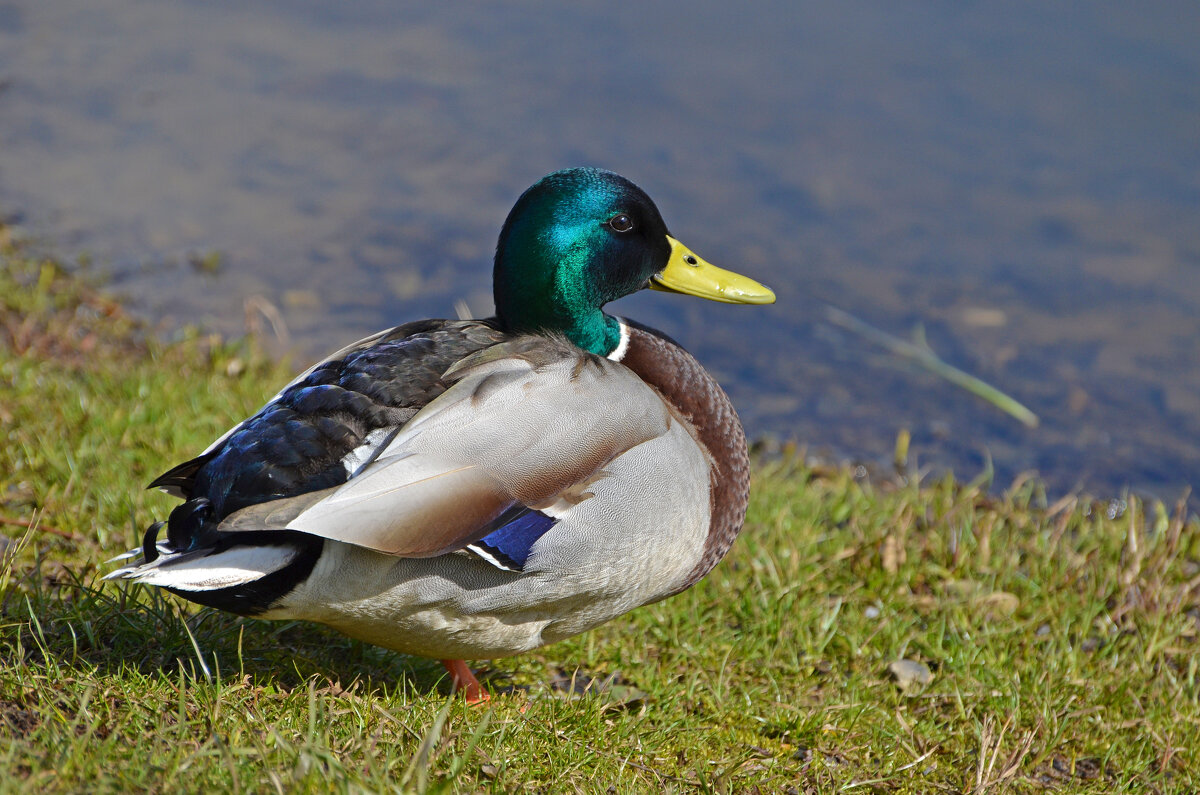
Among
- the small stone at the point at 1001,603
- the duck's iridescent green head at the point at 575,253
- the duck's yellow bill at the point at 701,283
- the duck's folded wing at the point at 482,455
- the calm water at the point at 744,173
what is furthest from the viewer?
the calm water at the point at 744,173

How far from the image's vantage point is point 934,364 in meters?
6.30

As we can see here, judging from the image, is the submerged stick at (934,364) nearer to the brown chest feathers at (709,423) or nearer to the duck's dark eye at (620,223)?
the brown chest feathers at (709,423)

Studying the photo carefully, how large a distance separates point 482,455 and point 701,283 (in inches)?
39.0

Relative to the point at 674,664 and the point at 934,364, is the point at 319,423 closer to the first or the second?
the point at 674,664

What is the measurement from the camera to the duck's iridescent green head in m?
2.92

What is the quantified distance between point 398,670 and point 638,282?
47.0 inches

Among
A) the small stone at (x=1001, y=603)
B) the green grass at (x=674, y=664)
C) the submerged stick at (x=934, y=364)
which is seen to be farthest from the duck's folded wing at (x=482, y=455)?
the submerged stick at (x=934, y=364)

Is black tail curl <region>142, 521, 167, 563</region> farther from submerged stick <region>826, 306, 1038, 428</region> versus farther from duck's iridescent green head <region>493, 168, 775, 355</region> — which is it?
submerged stick <region>826, 306, 1038, 428</region>

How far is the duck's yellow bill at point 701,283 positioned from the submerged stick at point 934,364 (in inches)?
123

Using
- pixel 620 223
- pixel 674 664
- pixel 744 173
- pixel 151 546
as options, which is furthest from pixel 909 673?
pixel 744 173

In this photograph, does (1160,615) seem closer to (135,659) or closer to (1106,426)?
(1106,426)

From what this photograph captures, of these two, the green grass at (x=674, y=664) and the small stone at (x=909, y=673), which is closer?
the green grass at (x=674, y=664)

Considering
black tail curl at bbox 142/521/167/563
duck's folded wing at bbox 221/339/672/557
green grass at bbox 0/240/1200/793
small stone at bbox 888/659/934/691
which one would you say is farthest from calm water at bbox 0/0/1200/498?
black tail curl at bbox 142/521/167/563

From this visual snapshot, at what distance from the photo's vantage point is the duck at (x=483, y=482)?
94.0 inches
